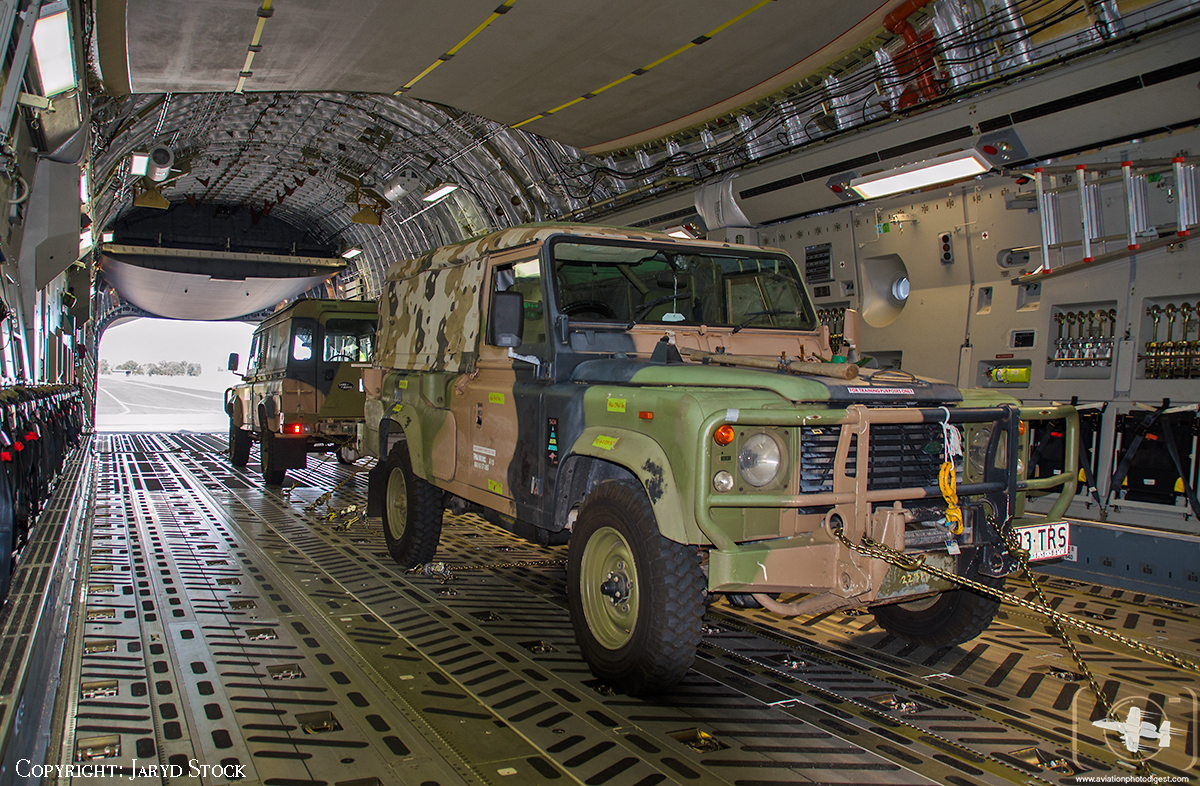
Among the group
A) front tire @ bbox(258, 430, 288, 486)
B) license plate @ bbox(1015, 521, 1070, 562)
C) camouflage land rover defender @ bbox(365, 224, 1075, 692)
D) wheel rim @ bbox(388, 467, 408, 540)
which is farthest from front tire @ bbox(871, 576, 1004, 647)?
front tire @ bbox(258, 430, 288, 486)

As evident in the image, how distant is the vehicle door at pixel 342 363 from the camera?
11.1m

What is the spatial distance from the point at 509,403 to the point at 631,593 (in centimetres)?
158

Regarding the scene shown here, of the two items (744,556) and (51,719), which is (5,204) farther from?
(744,556)

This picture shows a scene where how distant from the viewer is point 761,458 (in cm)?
373

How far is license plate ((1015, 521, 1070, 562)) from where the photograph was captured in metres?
4.12

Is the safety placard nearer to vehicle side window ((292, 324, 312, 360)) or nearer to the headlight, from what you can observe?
the headlight

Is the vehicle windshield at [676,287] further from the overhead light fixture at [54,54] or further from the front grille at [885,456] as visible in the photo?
the overhead light fixture at [54,54]

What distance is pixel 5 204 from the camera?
265 inches

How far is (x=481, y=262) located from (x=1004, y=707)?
406cm

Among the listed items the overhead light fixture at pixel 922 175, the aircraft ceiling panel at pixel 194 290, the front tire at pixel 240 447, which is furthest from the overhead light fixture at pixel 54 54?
the aircraft ceiling panel at pixel 194 290

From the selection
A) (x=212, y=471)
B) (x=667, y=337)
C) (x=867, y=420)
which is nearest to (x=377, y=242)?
(x=212, y=471)

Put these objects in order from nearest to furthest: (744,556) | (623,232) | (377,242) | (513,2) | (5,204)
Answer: (744,556), (623,232), (5,204), (513,2), (377,242)

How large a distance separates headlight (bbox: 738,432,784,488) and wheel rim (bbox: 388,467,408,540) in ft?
12.9

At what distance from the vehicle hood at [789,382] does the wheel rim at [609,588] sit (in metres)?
0.80
